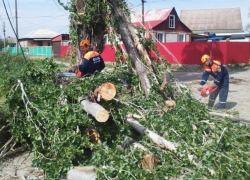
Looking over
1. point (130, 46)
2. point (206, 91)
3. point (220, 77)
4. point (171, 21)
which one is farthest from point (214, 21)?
point (130, 46)

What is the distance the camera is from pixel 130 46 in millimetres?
8297

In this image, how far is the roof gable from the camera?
56.8m

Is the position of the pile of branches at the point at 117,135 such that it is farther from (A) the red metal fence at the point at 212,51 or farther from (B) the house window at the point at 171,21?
(B) the house window at the point at 171,21

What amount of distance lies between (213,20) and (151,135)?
57.0m

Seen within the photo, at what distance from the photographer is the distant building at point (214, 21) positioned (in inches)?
2219

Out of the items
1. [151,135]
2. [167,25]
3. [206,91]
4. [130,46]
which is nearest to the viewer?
[151,135]

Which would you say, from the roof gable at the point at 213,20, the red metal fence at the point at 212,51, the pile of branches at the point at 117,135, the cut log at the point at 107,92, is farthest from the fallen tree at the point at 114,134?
the roof gable at the point at 213,20

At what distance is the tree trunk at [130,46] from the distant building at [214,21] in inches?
1917

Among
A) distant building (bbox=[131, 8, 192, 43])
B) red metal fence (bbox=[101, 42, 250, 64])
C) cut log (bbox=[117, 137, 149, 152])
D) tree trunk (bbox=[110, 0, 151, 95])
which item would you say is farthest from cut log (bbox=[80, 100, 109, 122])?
distant building (bbox=[131, 8, 192, 43])

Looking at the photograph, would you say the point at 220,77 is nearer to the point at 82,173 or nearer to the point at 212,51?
the point at 82,173

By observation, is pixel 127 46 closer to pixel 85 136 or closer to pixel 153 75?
pixel 153 75

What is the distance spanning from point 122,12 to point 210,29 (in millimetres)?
50706

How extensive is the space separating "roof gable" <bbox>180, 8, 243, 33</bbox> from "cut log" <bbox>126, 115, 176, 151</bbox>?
52528mm

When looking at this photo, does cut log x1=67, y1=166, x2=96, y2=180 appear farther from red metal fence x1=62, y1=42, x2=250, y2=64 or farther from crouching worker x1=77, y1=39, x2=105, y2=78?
red metal fence x1=62, y1=42, x2=250, y2=64
